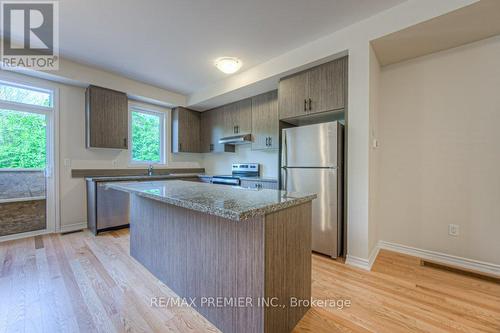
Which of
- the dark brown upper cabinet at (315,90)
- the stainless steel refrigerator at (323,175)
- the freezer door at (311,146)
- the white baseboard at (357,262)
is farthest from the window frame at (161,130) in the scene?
the white baseboard at (357,262)

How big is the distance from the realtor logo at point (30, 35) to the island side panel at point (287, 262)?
2.82m

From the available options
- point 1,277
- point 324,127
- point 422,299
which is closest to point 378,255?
point 422,299

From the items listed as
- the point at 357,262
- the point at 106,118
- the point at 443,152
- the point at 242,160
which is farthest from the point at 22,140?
the point at 443,152

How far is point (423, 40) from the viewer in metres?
2.17

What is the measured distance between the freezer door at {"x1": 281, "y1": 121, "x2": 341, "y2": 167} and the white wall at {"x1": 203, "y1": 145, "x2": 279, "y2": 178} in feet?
3.21

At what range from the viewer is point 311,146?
2.58 meters

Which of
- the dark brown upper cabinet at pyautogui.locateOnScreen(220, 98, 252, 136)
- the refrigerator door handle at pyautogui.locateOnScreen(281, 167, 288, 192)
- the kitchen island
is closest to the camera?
the kitchen island

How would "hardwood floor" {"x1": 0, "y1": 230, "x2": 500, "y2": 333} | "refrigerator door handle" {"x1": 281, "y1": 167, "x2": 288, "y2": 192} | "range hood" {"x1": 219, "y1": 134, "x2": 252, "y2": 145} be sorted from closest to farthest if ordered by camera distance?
"hardwood floor" {"x1": 0, "y1": 230, "x2": 500, "y2": 333}
"refrigerator door handle" {"x1": 281, "y1": 167, "x2": 288, "y2": 192}
"range hood" {"x1": 219, "y1": 134, "x2": 252, "y2": 145}

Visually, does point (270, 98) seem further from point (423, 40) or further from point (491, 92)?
point (491, 92)

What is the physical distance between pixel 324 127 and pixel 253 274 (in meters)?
1.85

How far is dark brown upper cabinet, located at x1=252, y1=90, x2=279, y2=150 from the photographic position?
3.45 meters

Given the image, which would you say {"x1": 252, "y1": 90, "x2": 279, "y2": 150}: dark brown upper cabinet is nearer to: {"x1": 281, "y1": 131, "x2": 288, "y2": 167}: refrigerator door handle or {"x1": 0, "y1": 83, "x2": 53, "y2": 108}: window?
{"x1": 281, "y1": 131, "x2": 288, "y2": 167}: refrigerator door handle

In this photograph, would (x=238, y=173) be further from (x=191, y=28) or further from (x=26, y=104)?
(x=26, y=104)

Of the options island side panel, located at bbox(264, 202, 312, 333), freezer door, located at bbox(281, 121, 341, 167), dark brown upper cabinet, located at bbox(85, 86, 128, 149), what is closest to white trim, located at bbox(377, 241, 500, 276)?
freezer door, located at bbox(281, 121, 341, 167)
